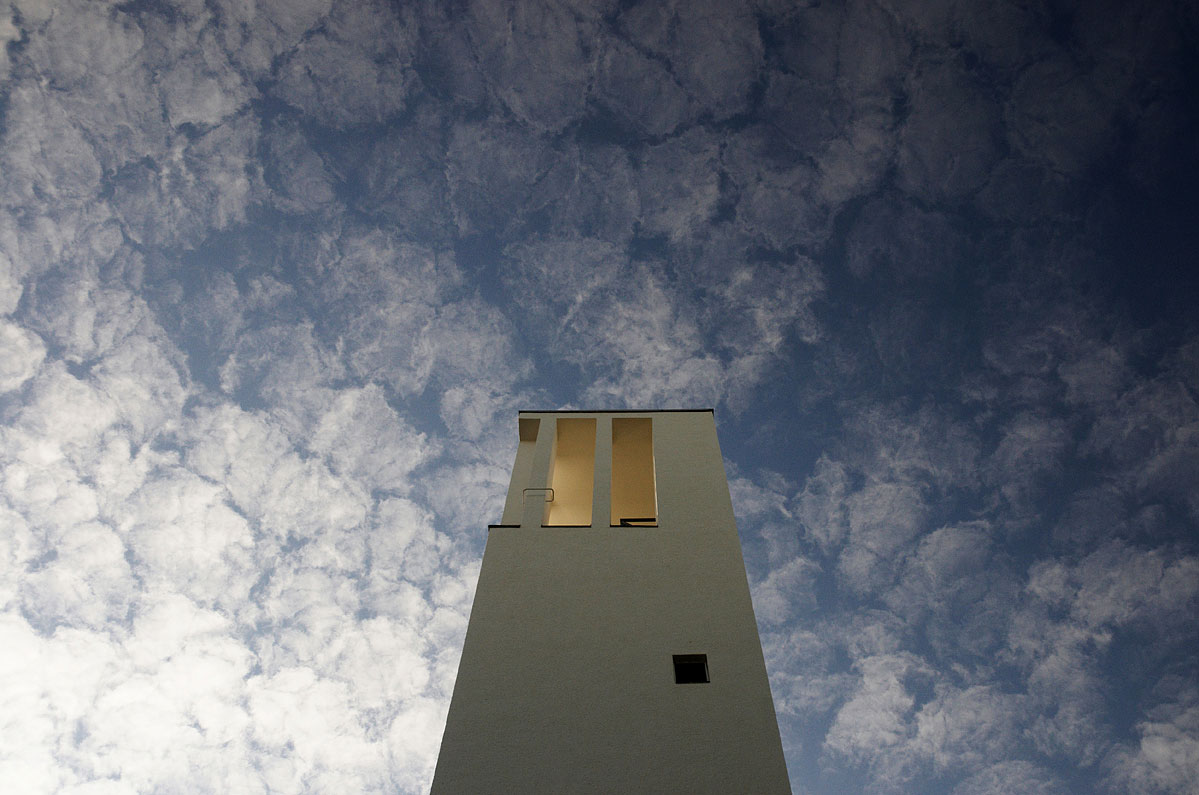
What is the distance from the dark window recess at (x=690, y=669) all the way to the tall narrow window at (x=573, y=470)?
21.1 ft

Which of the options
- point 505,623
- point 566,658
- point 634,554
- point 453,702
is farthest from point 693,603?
point 453,702

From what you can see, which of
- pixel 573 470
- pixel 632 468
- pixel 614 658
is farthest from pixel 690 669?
pixel 573 470

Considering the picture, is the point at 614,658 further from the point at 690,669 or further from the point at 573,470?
the point at 573,470

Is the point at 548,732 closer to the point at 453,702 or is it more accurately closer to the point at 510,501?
the point at 453,702

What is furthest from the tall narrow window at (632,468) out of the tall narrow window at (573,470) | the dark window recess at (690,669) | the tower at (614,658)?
the dark window recess at (690,669)

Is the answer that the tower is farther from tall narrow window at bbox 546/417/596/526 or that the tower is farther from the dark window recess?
tall narrow window at bbox 546/417/596/526

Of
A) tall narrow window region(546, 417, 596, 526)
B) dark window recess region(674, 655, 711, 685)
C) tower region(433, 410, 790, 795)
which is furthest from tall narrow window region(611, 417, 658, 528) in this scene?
dark window recess region(674, 655, 711, 685)

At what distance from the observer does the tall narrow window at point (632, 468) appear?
52.3 ft

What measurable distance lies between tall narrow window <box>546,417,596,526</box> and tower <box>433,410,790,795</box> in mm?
1968

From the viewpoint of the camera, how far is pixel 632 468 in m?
16.6

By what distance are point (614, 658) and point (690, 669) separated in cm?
108

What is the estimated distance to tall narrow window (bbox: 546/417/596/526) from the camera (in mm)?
16078

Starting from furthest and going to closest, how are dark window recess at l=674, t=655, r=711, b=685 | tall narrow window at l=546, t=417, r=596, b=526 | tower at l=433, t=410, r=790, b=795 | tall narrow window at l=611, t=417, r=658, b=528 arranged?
tall narrow window at l=546, t=417, r=596, b=526 → tall narrow window at l=611, t=417, r=658, b=528 → dark window recess at l=674, t=655, r=711, b=685 → tower at l=433, t=410, r=790, b=795

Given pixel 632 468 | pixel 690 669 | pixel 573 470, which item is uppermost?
pixel 573 470
